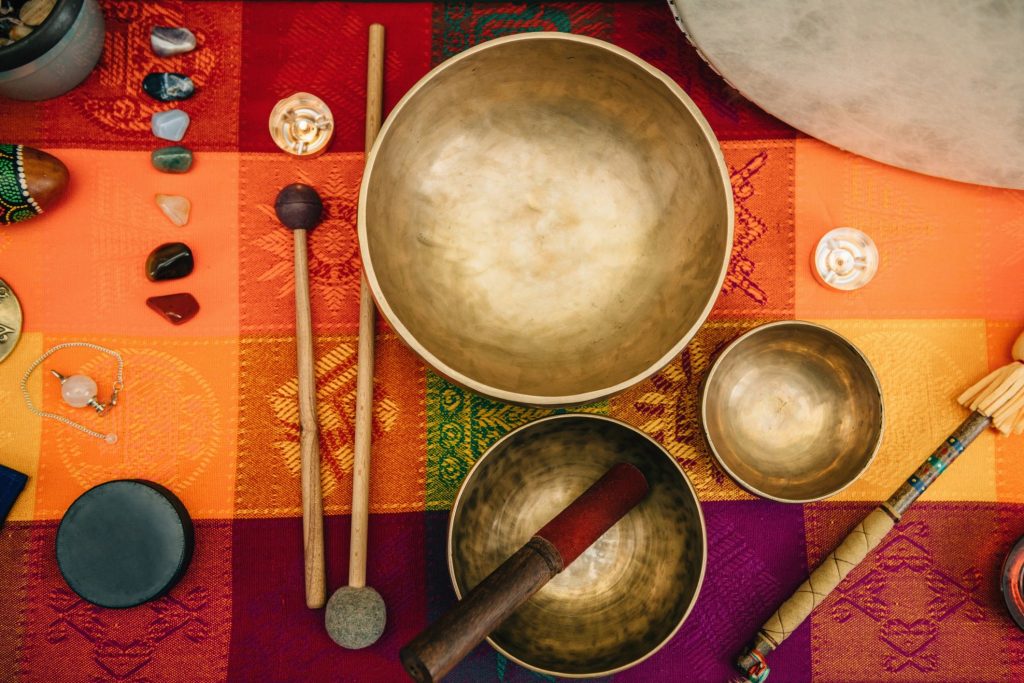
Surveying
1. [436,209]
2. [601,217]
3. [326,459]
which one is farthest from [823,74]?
[326,459]

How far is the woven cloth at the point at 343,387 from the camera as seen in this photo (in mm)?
1111

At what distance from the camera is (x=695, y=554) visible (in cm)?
100

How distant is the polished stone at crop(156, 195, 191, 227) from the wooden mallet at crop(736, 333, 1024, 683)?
119 cm

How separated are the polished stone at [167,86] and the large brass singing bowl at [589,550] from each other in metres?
0.83

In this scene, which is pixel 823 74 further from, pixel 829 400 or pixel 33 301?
pixel 33 301

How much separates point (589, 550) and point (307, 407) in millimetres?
510

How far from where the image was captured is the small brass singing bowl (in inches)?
42.7

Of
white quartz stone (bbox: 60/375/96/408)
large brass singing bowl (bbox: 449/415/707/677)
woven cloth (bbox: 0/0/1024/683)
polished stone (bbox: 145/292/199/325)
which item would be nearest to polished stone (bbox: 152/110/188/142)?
woven cloth (bbox: 0/0/1024/683)

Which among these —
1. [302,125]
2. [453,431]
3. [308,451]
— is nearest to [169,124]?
[302,125]

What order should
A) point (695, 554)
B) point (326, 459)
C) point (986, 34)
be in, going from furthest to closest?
1. point (326, 459)
2. point (695, 554)
3. point (986, 34)

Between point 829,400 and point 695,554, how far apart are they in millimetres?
369

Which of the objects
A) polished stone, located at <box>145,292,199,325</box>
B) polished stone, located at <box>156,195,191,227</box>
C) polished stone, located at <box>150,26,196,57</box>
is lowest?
polished stone, located at <box>145,292,199,325</box>

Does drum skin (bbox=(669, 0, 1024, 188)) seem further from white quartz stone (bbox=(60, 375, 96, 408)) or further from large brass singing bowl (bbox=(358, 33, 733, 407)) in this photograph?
white quartz stone (bbox=(60, 375, 96, 408))

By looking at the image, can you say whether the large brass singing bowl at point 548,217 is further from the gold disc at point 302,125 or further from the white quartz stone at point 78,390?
the white quartz stone at point 78,390
